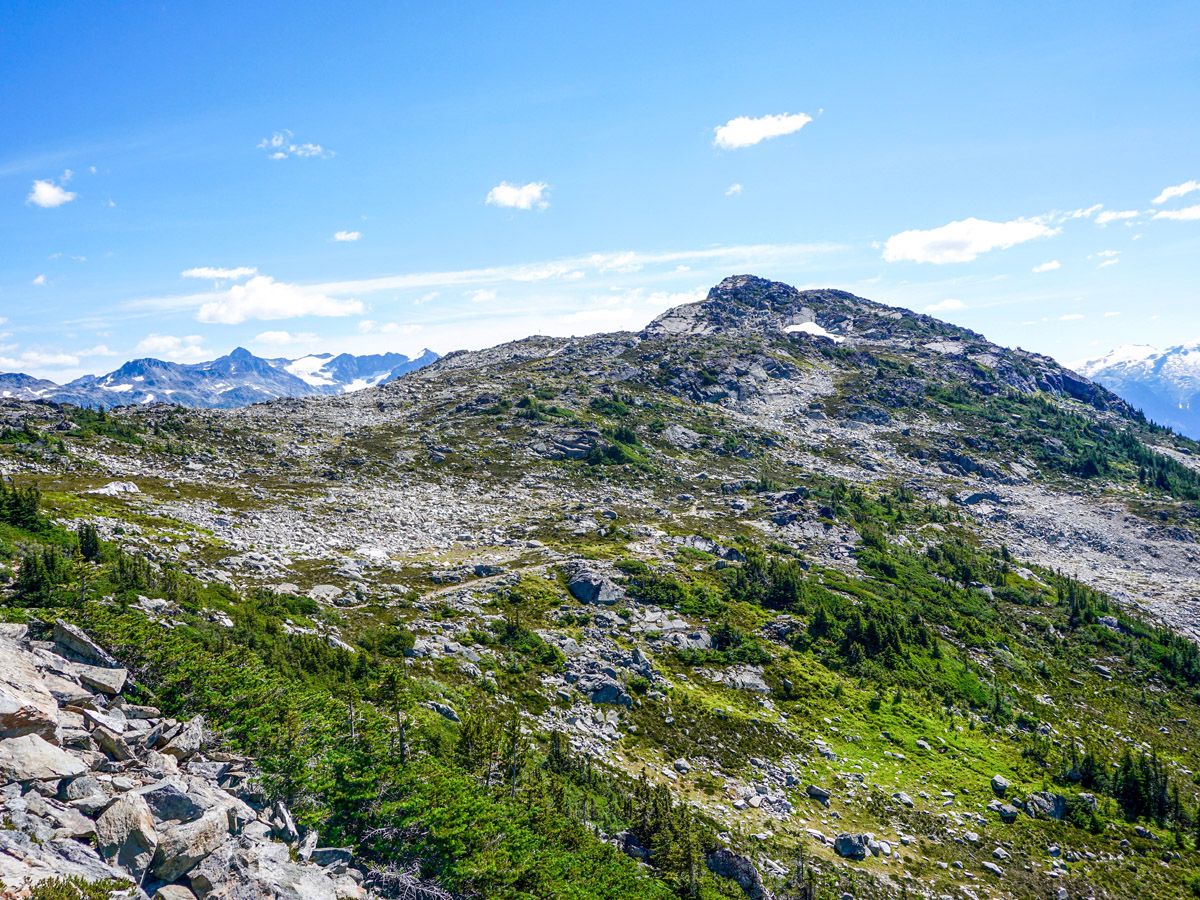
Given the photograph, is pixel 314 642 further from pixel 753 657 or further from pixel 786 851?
pixel 753 657

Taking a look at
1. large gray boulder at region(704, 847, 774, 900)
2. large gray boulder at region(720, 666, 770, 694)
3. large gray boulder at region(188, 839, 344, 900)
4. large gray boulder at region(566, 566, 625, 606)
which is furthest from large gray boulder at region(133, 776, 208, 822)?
large gray boulder at region(566, 566, 625, 606)

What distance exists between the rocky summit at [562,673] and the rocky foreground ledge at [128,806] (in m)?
0.09

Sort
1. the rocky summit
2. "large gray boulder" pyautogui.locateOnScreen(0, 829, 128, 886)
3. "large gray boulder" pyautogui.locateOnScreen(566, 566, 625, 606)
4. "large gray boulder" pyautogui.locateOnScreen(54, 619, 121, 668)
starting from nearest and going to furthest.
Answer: "large gray boulder" pyautogui.locateOnScreen(0, 829, 128, 886)
the rocky summit
"large gray boulder" pyautogui.locateOnScreen(54, 619, 121, 668)
"large gray boulder" pyautogui.locateOnScreen(566, 566, 625, 606)

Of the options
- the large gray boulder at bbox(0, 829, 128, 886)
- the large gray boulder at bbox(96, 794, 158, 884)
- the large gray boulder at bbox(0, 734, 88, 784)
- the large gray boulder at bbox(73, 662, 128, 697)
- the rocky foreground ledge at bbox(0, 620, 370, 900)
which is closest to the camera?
the large gray boulder at bbox(0, 829, 128, 886)

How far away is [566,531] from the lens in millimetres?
74562

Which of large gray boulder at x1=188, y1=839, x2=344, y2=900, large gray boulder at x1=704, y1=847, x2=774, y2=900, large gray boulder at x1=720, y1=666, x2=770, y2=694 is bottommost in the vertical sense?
large gray boulder at x1=720, y1=666, x2=770, y2=694

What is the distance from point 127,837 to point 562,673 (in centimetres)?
2988

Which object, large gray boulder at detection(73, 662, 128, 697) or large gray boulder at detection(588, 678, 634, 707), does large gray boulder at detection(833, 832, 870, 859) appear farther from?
large gray boulder at detection(73, 662, 128, 697)

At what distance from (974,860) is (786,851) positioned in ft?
37.6

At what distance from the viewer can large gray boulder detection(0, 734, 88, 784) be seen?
547 inches

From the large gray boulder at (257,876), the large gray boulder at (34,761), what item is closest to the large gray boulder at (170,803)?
the large gray boulder at (257,876)

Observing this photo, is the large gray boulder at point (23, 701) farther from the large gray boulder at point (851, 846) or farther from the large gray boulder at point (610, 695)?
the large gray boulder at point (851, 846)

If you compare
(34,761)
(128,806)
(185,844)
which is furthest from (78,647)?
(185,844)

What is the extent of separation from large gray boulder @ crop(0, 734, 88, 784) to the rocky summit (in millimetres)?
116
